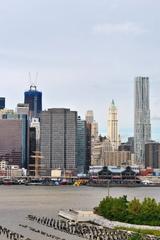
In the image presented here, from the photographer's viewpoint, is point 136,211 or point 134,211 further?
point 134,211

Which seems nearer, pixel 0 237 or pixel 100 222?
pixel 0 237

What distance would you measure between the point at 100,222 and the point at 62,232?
5.76 metres

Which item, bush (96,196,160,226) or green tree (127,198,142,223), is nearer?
bush (96,196,160,226)

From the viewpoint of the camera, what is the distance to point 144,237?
6175 cm

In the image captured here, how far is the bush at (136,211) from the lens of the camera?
243 feet

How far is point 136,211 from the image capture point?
2975 inches

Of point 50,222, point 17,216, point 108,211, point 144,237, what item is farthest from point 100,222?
point 17,216

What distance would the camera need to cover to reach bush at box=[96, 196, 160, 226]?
74.1 meters

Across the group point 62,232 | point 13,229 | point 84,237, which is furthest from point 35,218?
point 84,237

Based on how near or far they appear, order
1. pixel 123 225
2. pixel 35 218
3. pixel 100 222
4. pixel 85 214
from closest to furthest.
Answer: pixel 123 225 → pixel 100 222 → pixel 85 214 → pixel 35 218

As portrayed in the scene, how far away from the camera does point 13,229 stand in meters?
80.2

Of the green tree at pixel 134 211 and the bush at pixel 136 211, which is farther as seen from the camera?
the green tree at pixel 134 211

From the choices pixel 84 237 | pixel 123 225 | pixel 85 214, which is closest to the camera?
pixel 84 237

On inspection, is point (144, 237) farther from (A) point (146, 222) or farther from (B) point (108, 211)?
(B) point (108, 211)
